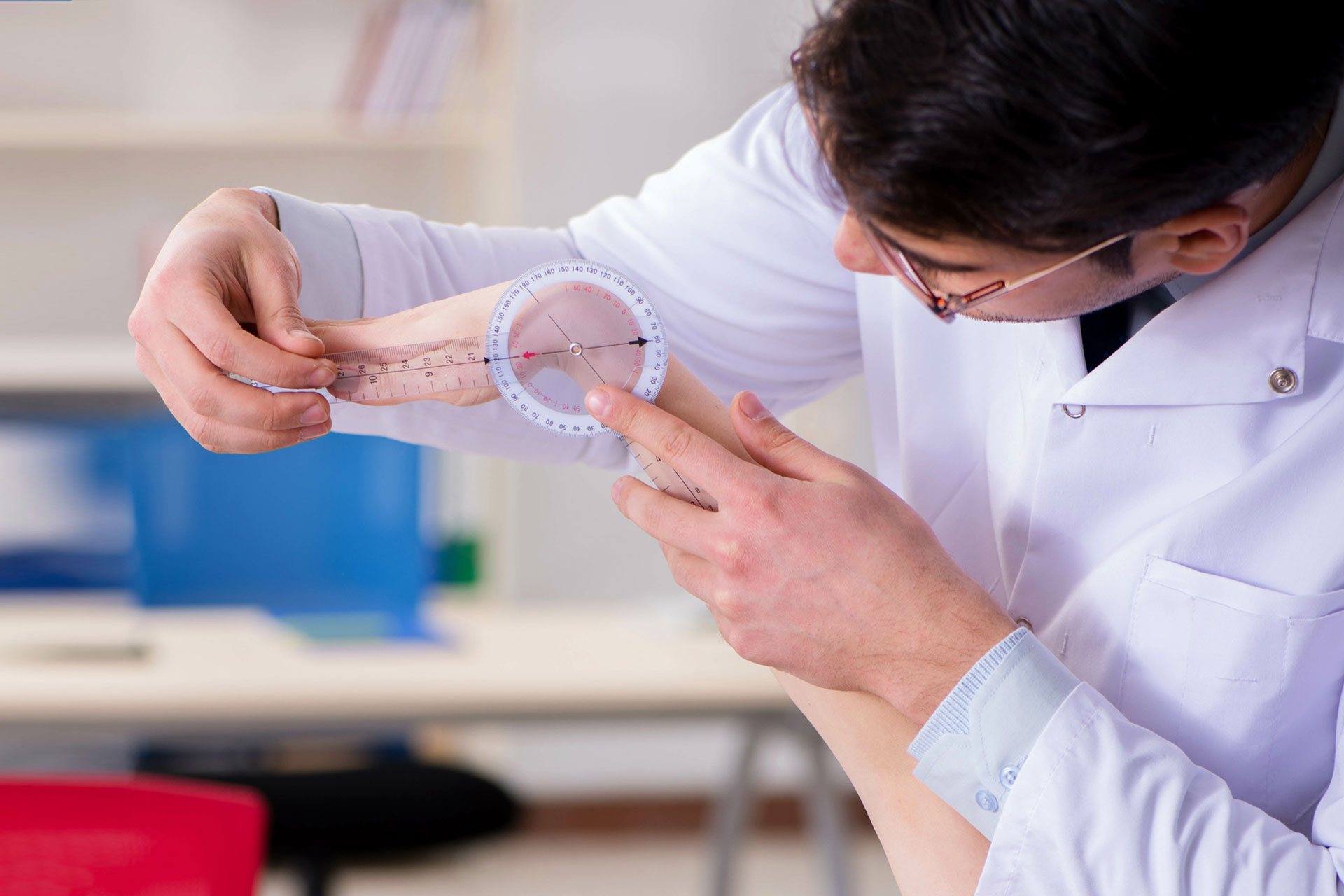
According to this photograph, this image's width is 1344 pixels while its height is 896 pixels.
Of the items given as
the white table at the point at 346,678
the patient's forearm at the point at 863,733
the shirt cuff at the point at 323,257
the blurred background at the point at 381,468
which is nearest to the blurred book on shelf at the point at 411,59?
the blurred background at the point at 381,468

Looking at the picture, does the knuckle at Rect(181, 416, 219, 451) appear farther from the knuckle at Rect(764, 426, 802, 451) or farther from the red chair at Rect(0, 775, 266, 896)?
the red chair at Rect(0, 775, 266, 896)

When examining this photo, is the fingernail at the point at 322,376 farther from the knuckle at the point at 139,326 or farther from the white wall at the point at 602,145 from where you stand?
the white wall at the point at 602,145

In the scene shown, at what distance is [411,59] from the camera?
274 cm

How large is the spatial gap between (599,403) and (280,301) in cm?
23

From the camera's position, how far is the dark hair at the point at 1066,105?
64 cm

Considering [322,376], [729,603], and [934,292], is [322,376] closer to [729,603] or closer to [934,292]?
[729,603]

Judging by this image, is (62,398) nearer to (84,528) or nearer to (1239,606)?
(84,528)

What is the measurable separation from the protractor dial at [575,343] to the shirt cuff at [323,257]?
6.6 inches

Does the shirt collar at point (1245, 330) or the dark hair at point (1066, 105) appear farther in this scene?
the shirt collar at point (1245, 330)

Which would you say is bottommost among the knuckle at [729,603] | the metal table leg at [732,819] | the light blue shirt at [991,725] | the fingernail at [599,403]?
the metal table leg at [732,819]

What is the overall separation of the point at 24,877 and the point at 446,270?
2.29 feet

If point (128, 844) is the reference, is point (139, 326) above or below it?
above

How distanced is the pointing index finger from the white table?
106 centimetres

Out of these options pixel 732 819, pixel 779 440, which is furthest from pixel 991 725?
pixel 732 819
